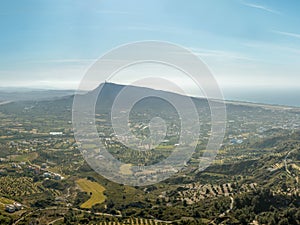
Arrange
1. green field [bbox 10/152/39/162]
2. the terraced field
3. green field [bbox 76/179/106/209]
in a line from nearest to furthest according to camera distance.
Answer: green field [bbox 76/179/106/209] → the terraced field → green field [bbox 10/152/39/162]

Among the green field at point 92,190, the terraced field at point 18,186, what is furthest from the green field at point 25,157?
the green field at point 92,190

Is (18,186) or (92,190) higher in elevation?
(92,190)

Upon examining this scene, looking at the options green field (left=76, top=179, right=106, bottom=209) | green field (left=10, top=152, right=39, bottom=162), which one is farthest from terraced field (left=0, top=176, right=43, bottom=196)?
green field (left=10, top=152, right=39, bottom=162)

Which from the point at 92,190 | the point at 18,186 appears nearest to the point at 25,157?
the point at 18,186

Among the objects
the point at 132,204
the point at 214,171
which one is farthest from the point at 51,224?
the point at 214,171

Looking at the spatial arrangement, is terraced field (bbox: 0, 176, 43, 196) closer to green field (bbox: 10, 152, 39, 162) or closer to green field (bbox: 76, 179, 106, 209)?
green field (bbox: 76, 179, 106, 209)

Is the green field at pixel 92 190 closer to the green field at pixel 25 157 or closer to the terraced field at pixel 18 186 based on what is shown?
the terraced field at pixel 18 186

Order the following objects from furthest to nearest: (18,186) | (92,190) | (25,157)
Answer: (25,157) < (18,186) < (92,190)

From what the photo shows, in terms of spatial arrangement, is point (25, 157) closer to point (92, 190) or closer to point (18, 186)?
point (18, 186)
